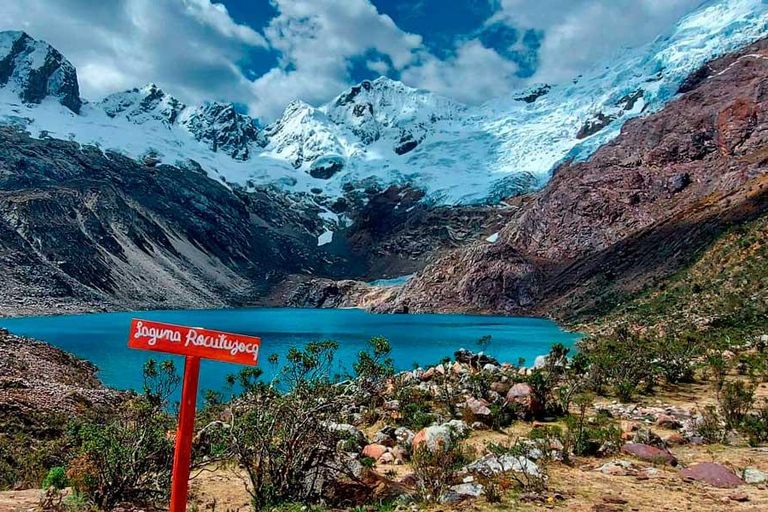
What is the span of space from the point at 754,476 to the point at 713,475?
60cm

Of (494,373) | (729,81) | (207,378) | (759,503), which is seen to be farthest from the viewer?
(729,81)

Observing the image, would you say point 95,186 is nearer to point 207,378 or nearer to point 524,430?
point 207,378

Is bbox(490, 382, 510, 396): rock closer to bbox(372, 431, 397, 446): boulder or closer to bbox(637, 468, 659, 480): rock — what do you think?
bbox(372, 431, 397, 446): boulder

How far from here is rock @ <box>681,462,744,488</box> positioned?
9039mm

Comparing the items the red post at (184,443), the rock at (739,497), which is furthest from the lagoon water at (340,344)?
the red post at (184,443)

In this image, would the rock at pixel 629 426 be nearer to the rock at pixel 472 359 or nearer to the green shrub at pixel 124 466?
the green shrub at pixel 124 466

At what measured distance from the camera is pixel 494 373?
22.0 m

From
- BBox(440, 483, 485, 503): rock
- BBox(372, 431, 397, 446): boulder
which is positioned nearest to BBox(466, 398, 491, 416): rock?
BBox(372, 431, 397, 446): boulder

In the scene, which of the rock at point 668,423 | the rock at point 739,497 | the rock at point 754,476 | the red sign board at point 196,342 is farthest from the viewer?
the rock at point 668,423

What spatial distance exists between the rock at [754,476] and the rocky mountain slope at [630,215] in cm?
5749

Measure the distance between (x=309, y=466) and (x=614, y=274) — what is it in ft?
262

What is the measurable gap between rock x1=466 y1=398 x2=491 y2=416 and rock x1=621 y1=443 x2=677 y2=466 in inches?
175

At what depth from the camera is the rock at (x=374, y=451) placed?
12.2 meters

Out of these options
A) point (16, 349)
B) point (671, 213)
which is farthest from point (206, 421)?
point (671, 213)
